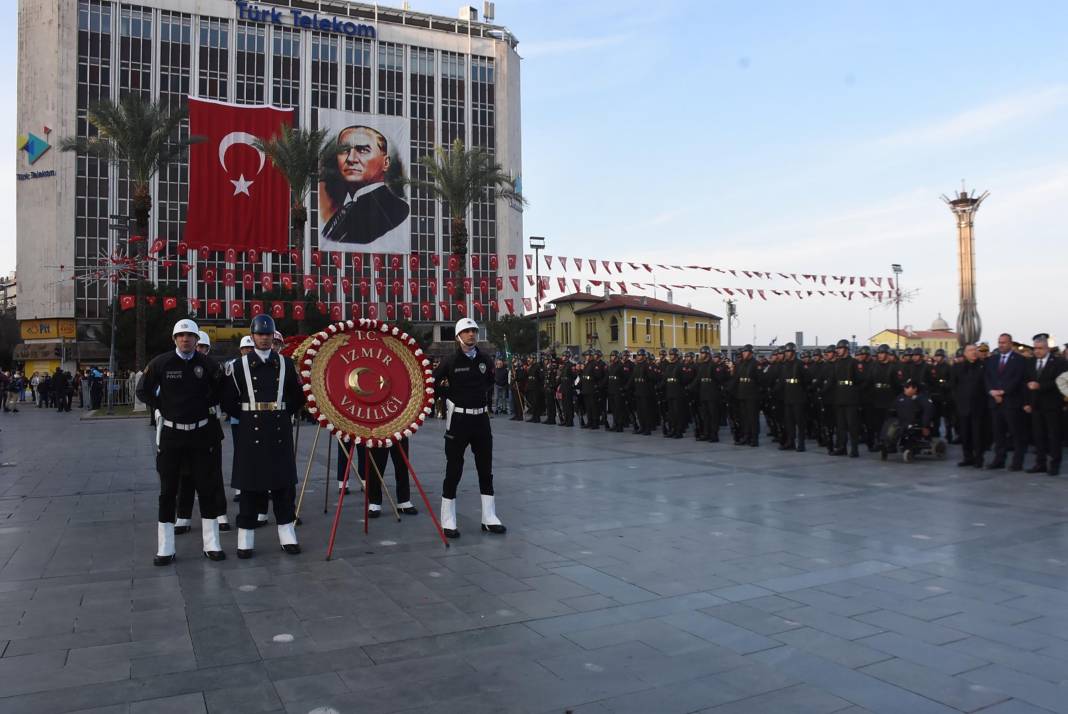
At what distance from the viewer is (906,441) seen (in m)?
12.5

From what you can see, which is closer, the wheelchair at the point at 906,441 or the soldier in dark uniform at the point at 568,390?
the wheelchair at the point at 906,441

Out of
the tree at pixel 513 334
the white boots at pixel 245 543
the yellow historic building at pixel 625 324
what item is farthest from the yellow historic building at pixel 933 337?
the white boots at pixel 245 543

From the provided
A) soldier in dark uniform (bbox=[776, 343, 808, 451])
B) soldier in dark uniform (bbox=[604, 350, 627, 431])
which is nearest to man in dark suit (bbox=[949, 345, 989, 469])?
soldier in dark uniform (bbox=[776, 343, 808, 451])

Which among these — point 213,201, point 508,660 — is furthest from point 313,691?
point 213,201

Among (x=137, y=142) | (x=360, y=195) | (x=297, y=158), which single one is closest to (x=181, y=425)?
(x=137, y=142)

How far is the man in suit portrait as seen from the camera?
1989 inches

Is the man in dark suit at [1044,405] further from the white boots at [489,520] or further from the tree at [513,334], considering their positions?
the tree at [513,334]

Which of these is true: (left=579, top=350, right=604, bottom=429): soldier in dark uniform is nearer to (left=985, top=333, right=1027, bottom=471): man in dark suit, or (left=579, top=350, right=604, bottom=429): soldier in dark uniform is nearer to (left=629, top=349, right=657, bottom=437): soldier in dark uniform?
(left=629, top=349, right=657, bottom=437): soldier in dark uniform

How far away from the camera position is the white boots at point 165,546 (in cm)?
620

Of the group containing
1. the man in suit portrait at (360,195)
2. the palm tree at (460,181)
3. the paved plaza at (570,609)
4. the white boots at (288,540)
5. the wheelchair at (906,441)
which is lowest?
the paved plaza at (570,609)

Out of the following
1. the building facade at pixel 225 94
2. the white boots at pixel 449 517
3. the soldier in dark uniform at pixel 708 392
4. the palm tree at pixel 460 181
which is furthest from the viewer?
the building facade at pixel 225 94

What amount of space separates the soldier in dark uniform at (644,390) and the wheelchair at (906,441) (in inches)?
244

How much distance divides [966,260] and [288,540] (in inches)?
2265

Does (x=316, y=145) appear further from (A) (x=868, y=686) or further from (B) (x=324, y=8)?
(B) (x=324, y=8)
